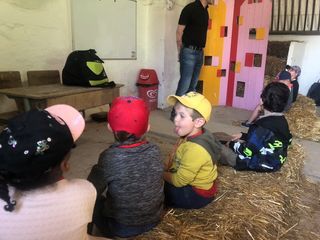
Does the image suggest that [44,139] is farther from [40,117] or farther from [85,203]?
[85,203]

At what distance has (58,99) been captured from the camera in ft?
8.64

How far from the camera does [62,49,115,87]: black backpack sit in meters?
3.15

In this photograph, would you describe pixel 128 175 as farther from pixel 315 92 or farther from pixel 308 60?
pixel 308 60

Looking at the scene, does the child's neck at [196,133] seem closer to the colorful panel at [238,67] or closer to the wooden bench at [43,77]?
the wooden bench at [43,77]

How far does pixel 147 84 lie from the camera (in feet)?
15.7

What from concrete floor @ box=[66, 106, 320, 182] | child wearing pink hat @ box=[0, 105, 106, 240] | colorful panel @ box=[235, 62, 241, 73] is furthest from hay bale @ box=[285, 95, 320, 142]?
child wearing pink hat @ box=[0, 105, 106, 240]

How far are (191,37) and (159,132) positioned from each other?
1317mm

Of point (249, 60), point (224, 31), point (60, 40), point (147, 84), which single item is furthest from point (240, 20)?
point (60, 40)

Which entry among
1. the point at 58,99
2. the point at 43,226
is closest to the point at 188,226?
the point at 43,226

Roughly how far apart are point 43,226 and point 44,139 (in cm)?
27

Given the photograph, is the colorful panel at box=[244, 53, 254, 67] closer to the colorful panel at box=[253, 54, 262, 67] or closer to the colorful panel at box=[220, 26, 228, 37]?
the colorful panel at box=[253, 54, 262, 67]

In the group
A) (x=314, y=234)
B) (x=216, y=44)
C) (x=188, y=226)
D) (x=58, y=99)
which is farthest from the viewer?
(x=216, y=44)

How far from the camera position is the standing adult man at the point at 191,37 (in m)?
3.88

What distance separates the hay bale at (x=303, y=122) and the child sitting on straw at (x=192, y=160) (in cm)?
239
